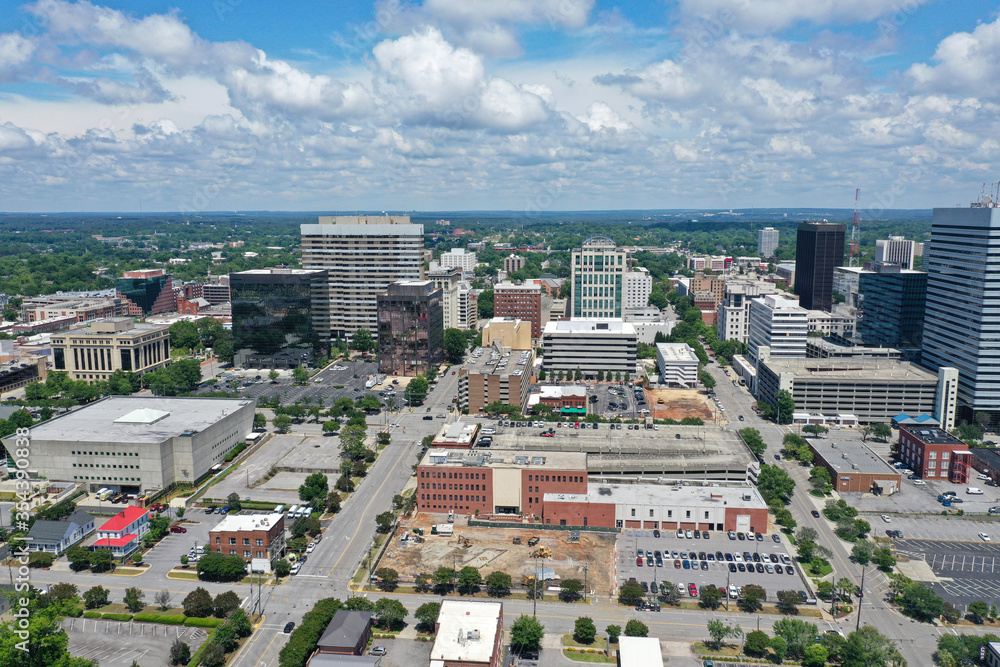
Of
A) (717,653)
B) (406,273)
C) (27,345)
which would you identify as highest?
(406,273)

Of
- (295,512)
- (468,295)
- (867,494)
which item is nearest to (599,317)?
(468,295)

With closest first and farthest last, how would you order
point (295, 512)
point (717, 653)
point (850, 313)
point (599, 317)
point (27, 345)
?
point (717, 653) → point (295, 512) → point (27, 345) → point (599, 317) → point (850, 313)

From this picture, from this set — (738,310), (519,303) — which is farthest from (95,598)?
(738,310)

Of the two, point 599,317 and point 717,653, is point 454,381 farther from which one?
point 717,653

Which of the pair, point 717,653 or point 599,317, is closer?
point 717,653

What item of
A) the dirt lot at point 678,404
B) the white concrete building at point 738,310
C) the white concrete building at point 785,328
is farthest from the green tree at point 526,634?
the white concrete building at point 738,310

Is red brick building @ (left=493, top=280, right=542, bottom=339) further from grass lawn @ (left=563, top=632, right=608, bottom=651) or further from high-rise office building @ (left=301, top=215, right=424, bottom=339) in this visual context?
grass lawn @ (left=563, top=632, right=608, bottom=651)

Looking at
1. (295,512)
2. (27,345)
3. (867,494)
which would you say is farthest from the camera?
(27,345)
